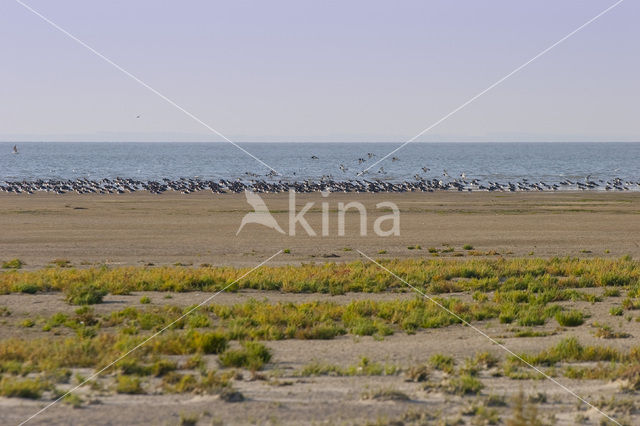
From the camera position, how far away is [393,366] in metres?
13.1

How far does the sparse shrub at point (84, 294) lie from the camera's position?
19.9m

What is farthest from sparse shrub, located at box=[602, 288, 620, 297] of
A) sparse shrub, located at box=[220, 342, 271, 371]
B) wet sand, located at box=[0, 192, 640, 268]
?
sparse shrub, located at box=[220, 342, 271, 371]

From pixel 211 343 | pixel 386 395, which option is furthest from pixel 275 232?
pixel 386 395

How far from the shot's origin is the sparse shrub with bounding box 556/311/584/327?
17.8 m

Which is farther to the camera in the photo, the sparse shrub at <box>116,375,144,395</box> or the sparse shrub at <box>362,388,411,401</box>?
the sparse shrub at <box>116,375,144,395</box>

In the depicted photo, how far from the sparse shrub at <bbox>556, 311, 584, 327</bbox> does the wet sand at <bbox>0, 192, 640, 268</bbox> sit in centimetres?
1390

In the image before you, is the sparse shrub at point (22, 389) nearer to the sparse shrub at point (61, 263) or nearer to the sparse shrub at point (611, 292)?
the sparse shrub at point (611, 292)

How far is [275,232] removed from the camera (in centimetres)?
4178

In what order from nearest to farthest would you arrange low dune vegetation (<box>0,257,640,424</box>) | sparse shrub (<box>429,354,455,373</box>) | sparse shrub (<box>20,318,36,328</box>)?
low dune vegetation (<box>0,257,640,424</box>) < sparse shrub (<box>429,354,455,373</box>) < sparse shrub (<box>20,318,36,328</box>)

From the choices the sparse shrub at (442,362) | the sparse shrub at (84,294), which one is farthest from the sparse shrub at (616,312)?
the sparse shrub at (84,294)

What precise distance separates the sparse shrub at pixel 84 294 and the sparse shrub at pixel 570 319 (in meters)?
11.4

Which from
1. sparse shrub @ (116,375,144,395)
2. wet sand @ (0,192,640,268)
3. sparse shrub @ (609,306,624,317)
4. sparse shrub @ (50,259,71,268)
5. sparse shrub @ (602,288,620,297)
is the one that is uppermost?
sparse shrub @ (116,375,144,395)

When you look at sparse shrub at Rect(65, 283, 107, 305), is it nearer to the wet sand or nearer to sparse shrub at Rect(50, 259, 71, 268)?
sparse shrub at Rect(50, 259, 71, 268)

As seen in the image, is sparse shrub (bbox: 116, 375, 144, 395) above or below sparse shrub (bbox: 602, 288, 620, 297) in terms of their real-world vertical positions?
above
